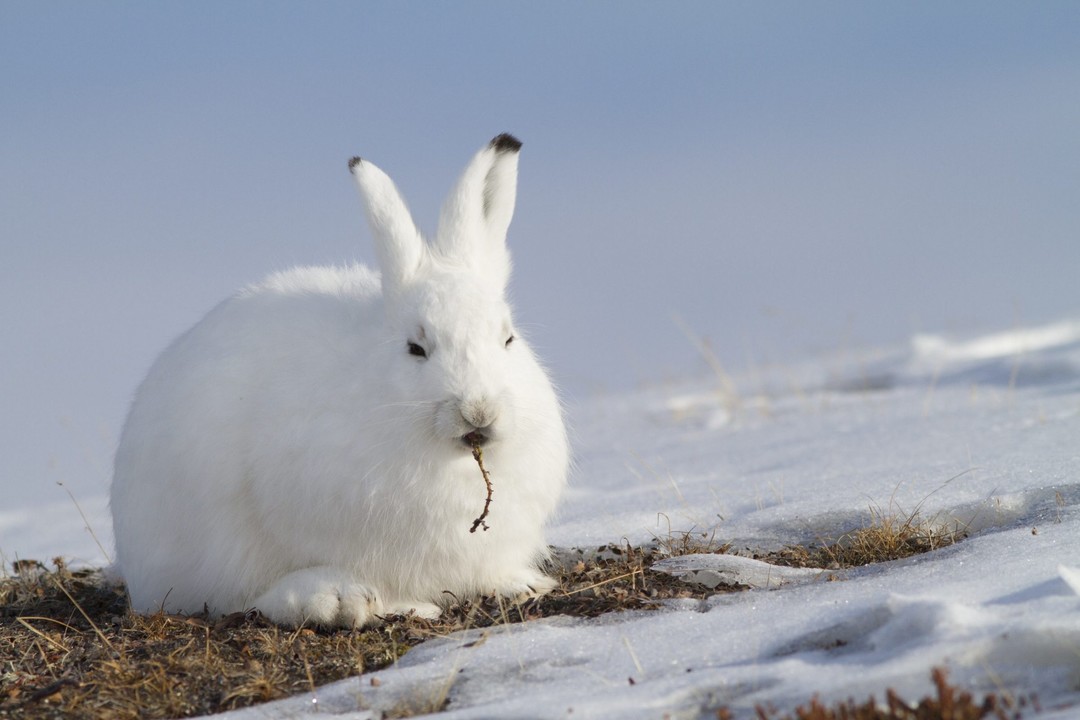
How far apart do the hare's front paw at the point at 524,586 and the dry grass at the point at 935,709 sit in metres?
2.09

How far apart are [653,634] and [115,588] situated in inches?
143

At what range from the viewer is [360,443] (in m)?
4.30

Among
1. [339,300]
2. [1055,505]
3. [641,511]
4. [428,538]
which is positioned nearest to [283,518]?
[428,538]

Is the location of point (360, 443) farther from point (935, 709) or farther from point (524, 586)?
point (935, 709)

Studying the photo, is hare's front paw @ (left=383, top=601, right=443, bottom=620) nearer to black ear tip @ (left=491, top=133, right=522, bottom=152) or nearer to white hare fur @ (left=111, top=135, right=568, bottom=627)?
white hare fur @ (left=111, top=135, right=568, bottom=627)

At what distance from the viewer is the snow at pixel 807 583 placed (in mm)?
2781

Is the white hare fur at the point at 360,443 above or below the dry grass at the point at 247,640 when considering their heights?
→ above

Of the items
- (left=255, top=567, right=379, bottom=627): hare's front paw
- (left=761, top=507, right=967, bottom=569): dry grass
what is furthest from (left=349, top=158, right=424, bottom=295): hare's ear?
(left=761, top=507, right=967, bottom=569): dry grass

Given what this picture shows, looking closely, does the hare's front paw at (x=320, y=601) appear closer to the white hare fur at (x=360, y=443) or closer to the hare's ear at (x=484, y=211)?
the white hare fur at (x=360, y=443)

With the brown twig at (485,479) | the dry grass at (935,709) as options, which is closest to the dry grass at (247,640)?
the brown twig at (485,479)

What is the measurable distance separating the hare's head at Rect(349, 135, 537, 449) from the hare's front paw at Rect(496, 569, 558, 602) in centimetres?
82

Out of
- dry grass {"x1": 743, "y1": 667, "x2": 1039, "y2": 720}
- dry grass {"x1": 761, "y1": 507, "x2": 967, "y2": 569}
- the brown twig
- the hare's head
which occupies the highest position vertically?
the hare's head

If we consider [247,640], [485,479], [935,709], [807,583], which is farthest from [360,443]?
[935,709]

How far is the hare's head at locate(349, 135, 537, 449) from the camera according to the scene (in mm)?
4082
